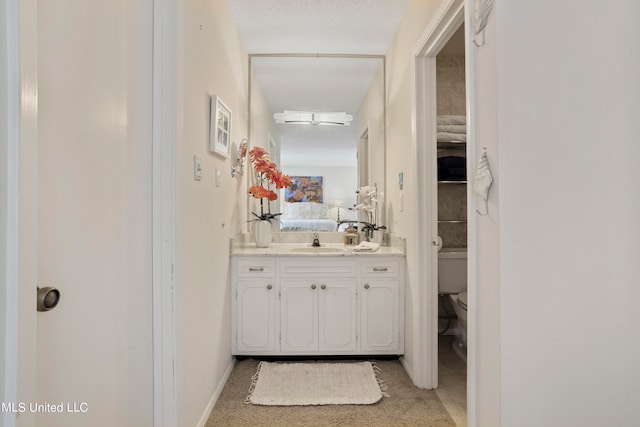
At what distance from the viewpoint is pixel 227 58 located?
2250mm

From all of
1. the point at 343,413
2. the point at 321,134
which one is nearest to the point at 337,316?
the point at 343,413

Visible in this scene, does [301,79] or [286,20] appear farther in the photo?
[301,79]

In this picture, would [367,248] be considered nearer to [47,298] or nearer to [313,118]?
[313,118]

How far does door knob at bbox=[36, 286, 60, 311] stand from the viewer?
764 mm

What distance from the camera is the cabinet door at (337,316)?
95.0 inches

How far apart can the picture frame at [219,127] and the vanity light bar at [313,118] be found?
1007mm

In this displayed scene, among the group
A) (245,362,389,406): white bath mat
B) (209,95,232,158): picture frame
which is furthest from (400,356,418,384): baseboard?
(209,95,232,158): picture frame

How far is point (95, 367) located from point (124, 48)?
1.04 meters

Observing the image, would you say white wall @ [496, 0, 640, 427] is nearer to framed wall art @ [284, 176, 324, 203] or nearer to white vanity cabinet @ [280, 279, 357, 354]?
white vanity cabinet @ [280, 279, 357, 354]

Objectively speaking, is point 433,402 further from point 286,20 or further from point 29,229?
point 286,20

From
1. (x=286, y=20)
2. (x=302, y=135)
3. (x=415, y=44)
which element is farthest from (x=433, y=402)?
(x=286, y=20)

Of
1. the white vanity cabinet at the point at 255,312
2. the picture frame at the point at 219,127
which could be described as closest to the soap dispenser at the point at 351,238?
the white vanity cabinet at the point at 255,312

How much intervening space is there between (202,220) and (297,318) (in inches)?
42.9

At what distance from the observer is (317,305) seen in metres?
2.41
